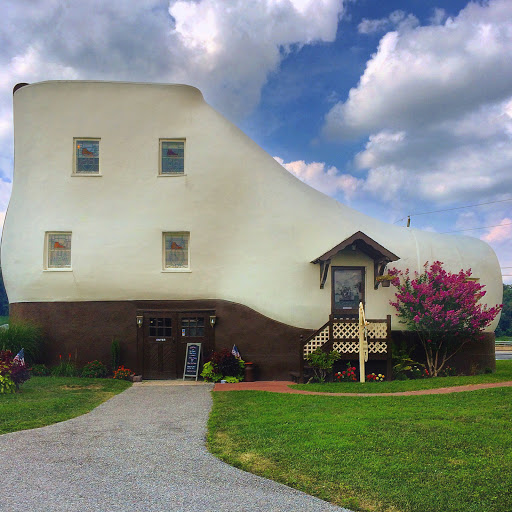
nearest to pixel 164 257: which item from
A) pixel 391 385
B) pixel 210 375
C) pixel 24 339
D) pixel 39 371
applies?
pixel 210 375

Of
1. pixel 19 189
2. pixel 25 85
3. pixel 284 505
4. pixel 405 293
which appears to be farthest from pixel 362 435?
pixel 25 85

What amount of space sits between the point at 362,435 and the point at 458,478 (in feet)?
6.65

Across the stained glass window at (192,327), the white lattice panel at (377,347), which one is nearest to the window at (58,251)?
the stained glass window at (192,327)

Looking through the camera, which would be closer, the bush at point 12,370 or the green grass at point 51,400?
the green grass at point 51,400

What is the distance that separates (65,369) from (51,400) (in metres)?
5.27

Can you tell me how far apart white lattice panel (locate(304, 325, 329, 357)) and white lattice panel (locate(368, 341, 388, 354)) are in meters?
1.24

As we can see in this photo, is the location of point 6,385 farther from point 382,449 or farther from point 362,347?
point 382,449

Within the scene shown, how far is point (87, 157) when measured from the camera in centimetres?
1769

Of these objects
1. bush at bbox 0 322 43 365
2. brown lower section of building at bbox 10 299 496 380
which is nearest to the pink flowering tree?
brown lower section of building at bbox 10 299 496 380

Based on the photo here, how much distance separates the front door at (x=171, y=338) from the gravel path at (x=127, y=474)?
707cm

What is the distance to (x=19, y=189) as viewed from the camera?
17.9 meters

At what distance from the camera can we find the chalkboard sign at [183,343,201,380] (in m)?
16.5

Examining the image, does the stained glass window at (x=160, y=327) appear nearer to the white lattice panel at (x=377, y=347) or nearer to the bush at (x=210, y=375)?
the bush at (x=210, y=375)

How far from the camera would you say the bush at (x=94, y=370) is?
1642 centimetres
